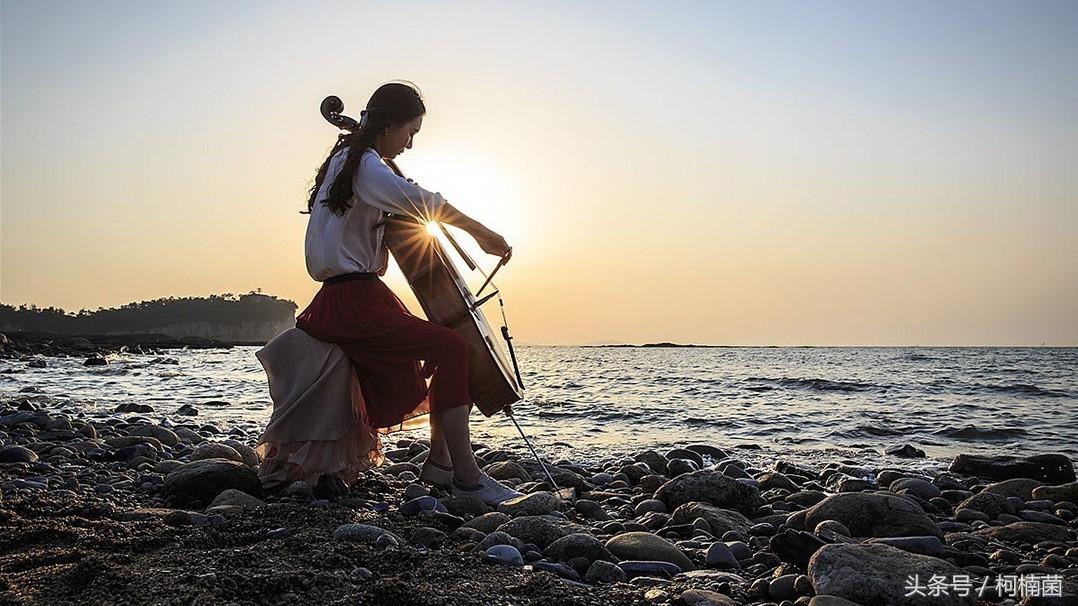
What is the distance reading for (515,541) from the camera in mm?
3791

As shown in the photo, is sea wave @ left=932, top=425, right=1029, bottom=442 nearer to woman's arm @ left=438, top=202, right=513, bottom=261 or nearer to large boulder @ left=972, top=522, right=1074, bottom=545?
large boulder @ left=972, top=522, right=1074, bottom=545

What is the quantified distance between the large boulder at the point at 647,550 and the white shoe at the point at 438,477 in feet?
4.57

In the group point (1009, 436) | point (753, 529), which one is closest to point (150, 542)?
point (753, 529)

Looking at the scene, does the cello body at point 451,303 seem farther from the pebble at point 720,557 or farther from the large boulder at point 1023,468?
the large boulder at point 1023,468

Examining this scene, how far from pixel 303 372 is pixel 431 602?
7.90ft

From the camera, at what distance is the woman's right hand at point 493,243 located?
14.9ft

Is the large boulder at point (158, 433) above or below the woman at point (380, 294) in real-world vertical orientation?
below

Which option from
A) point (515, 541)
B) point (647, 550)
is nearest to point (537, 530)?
point (515, 541)

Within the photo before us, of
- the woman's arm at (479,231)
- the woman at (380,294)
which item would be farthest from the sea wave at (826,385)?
the woman's arm at (479,231)

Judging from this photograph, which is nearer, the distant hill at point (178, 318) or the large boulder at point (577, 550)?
the large boulder at point (577, 550)

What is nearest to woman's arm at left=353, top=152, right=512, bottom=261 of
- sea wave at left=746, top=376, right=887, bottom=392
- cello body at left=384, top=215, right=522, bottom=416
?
A: cello body at left=384, top=215, right=522, bottom=416

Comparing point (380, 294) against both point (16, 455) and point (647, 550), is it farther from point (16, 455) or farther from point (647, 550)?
point (16, 455)

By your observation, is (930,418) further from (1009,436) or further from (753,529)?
(753,529)

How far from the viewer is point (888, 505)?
15.3 feet
